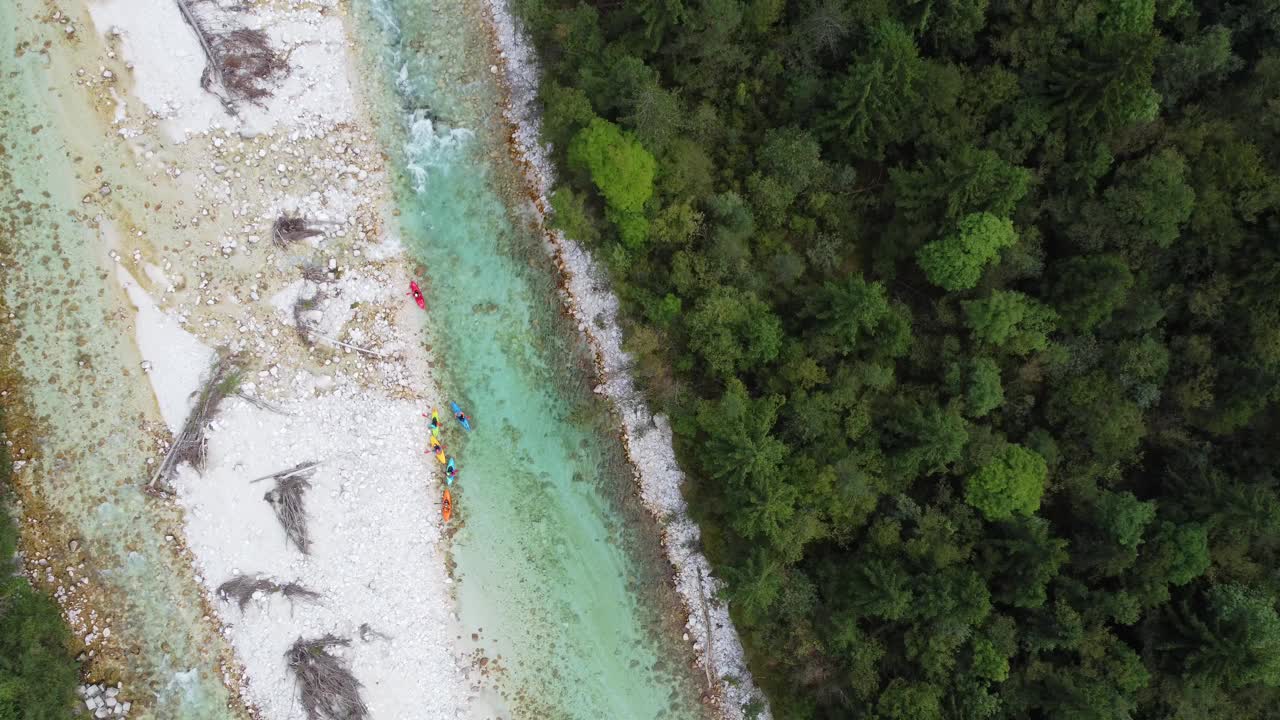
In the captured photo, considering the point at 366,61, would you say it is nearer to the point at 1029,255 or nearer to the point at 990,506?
the point at 1029,255

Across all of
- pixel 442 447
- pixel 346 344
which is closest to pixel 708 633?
pixel 442 447

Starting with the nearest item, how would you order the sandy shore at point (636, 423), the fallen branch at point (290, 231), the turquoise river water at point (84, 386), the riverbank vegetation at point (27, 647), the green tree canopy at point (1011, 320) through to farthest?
the green tree canopy at point (1011, 320), the riverbank vegetation at point (27, 647), the turquoise river water at point (84, 386), the fallen branch at point (290, 231), the sandy shore at point (636, 423)

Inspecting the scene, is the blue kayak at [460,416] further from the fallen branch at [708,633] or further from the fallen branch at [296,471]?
the fallen branch at [708,633]

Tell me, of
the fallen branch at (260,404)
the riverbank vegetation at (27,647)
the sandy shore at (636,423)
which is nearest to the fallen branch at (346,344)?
the fallen branch at (260,404)

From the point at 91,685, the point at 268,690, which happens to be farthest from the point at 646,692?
the point at 91,685

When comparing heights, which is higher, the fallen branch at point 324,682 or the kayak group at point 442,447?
the kayak group at point 442,447

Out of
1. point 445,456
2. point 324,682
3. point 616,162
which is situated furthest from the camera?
point 445,456

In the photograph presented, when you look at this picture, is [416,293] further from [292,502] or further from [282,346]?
[292,502]

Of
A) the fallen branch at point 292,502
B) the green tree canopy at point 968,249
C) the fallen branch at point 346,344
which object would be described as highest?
the fallen branch at point 346,344
